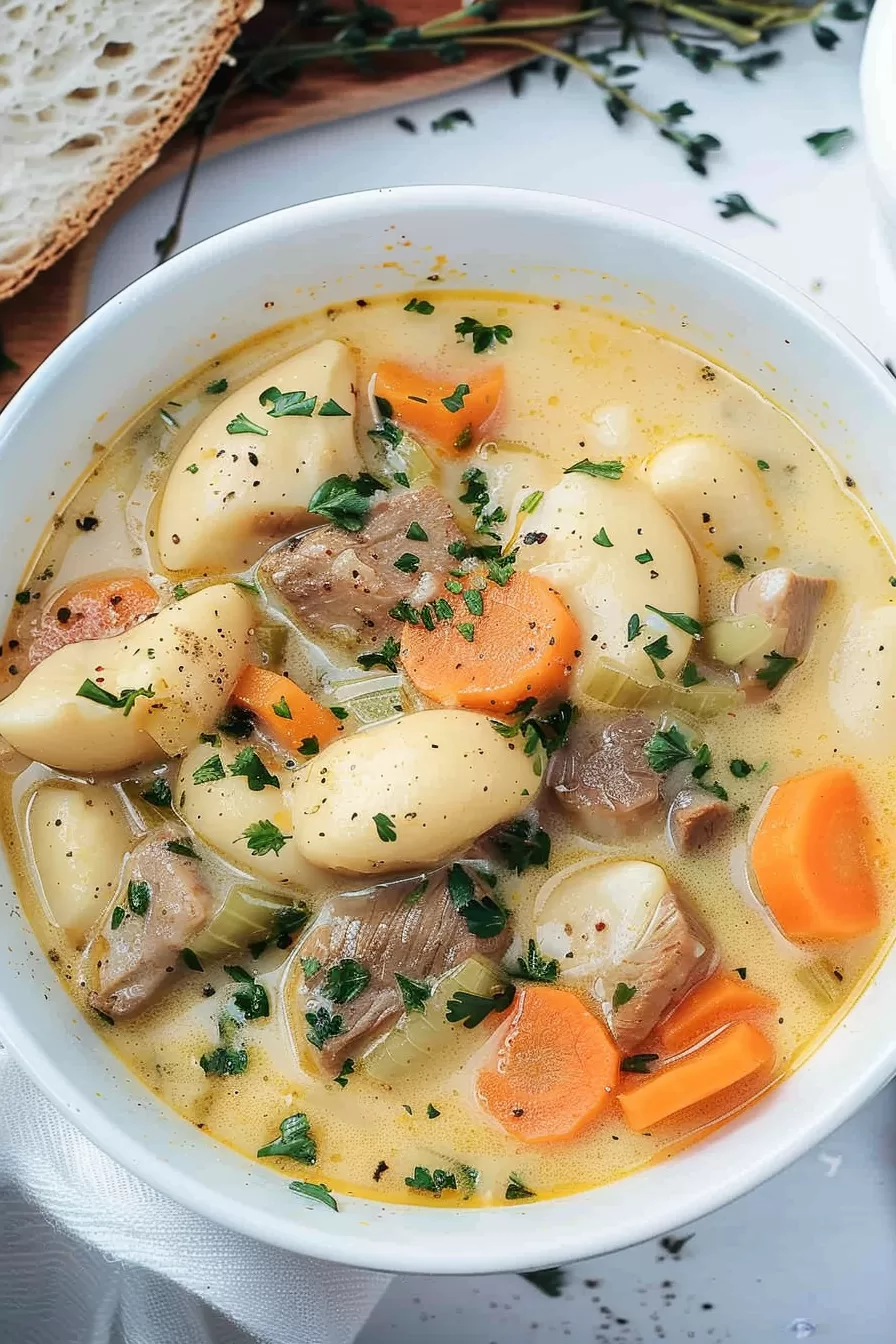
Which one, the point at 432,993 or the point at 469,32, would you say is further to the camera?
the point at 469,32

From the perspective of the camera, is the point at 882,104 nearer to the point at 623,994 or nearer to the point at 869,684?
the point at 869,684

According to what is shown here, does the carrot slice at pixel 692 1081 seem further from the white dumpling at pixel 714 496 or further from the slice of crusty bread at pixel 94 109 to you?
the slice of crusty bread at pixel 94 109

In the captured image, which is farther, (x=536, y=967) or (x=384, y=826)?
(x=536, y=967)

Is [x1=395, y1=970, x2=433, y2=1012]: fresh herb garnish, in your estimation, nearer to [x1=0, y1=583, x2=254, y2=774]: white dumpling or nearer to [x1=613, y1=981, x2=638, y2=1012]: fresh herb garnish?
[x1=613, y1=981, x2=638, y2=1012]: fresh herb garnish

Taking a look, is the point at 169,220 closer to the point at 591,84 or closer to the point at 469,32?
the point at 469,32

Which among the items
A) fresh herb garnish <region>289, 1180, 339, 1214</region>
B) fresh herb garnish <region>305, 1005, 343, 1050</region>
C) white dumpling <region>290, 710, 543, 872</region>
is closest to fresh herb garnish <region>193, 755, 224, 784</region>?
white dumpling <region>290, 710, 543, 872</region>

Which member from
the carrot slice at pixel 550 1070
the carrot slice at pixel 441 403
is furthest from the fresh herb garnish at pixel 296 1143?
the carrot slice at pixel 441 403

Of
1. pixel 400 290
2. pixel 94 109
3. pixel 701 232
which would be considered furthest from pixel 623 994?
pixel 94 109

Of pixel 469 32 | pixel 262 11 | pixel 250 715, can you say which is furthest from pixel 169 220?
pixel 250 715
